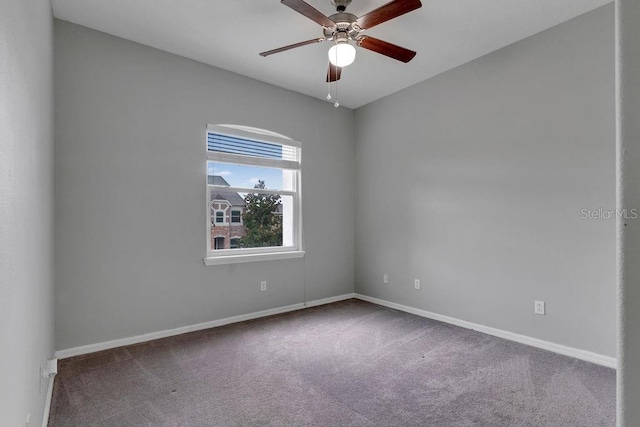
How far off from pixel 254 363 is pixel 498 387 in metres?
1.83

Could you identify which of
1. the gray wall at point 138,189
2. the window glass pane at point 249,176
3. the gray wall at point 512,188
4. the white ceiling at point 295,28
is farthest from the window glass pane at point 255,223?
the white ceiling at point 295,28

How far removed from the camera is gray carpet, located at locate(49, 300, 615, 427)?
2.01 meters

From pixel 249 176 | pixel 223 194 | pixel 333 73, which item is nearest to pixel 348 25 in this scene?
pixel 333 73

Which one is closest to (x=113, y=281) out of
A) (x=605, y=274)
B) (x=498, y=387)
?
(x=498, y=387)

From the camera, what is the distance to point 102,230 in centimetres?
300

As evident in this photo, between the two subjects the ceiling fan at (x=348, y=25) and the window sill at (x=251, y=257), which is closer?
the ceiling fan at (x=348, y=25)

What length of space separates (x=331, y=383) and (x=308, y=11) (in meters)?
2.58

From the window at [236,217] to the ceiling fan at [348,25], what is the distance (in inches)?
77.6

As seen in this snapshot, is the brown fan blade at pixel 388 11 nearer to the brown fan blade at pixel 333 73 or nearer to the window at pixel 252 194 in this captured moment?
the brown fan blade at pixel 333 73

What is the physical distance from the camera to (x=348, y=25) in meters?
2.46

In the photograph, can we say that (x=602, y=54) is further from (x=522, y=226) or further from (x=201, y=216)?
(x=201, y=216)

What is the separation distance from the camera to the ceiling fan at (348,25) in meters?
2.16
